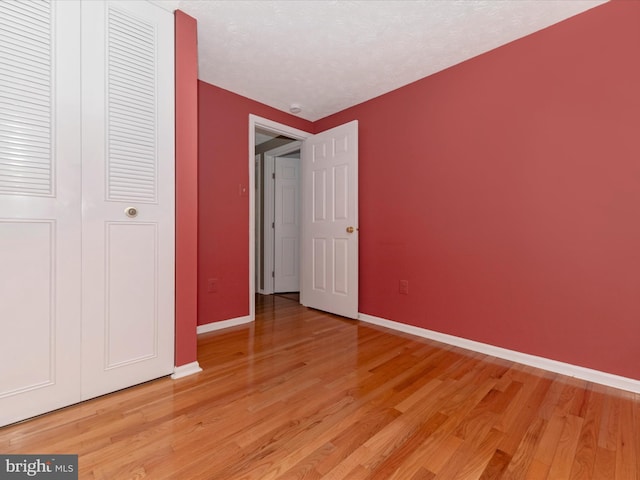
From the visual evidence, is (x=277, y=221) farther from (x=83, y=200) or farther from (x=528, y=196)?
(x=528, y=196)

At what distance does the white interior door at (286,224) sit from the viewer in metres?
4.58

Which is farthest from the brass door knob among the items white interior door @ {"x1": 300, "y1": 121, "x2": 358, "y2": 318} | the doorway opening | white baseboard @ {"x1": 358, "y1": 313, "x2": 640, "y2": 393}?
the doorway opening

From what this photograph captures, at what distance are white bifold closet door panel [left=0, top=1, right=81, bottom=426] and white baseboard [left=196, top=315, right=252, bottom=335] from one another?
121 cm

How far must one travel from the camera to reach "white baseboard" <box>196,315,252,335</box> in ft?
9.03

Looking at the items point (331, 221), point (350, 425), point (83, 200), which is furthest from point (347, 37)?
point (350, 425)

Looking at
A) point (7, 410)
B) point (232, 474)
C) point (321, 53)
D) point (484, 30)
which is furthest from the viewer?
point (321, 53)

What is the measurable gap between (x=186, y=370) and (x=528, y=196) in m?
2.68

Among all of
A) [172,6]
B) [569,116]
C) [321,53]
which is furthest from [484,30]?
[172,6]

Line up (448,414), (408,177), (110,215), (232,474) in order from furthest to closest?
(408,177)
(110,215)
(448,414)
(232,474)

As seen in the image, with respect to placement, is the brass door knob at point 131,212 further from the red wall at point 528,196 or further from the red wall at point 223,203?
the red wall at point 528,196

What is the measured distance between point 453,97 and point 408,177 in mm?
755

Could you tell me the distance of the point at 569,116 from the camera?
1.96 meters

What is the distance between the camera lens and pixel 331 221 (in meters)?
3.36

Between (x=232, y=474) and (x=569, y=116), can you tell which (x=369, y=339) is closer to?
(x=232, y=474)
